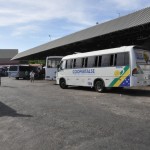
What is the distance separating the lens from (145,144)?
20.3 feet

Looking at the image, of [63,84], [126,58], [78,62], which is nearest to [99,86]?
[78,62]

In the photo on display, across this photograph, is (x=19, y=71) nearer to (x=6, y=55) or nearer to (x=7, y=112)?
(x=7, y=112)

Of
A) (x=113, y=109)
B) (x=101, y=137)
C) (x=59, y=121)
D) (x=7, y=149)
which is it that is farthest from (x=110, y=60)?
(x=7, y=149)

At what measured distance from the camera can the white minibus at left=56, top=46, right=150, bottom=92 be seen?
15398mm

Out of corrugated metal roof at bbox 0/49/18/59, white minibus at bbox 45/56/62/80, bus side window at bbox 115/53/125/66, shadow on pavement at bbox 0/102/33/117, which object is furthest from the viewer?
corrugated metal roof at bbox 0/49/18/59

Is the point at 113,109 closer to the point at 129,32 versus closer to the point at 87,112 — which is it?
the point at 87,112

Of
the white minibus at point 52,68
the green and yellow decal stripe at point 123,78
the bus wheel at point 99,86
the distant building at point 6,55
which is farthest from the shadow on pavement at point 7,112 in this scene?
the distant building at point 6,55

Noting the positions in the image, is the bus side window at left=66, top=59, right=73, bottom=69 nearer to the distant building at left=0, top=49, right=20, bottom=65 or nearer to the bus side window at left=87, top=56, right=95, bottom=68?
the bus side window at left=87, top=56, right=95, bottom=68

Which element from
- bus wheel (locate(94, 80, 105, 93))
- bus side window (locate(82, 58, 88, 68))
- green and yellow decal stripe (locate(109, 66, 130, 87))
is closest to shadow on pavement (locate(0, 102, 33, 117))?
green and yellow decal stripe (locate(109, 66, 130, 87))

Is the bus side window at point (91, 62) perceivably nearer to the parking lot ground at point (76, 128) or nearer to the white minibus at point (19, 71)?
the parking lot ground at point (76, 128)

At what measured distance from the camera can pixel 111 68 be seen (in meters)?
16.7

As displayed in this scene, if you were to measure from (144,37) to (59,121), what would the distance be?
17983 millimetres

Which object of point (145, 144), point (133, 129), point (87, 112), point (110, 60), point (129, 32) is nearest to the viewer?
point (145, 144)

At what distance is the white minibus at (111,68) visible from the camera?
50.5ft
